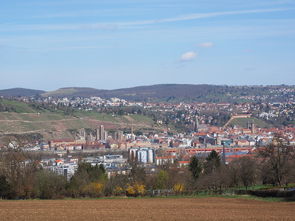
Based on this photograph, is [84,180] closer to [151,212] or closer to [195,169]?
[195,169]

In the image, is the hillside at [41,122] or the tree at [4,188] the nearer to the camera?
the tree at [4,188]

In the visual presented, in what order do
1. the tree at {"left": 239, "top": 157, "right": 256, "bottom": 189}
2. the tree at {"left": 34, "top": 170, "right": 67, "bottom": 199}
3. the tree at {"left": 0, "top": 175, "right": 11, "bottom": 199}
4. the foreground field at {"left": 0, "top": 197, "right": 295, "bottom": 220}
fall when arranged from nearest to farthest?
the foreground field at {"left": 0, "top": 197, "right": 295, "bottom": 220}, the tree at {"left": 34, "top": 170, "right": 67, "bottom": 199}, the tree at {"left": 0, "top": 175, "right": 11, "bottom": 199}, the tree at {"left": 239, "top": 157, "right": 256, "bottom": 189}

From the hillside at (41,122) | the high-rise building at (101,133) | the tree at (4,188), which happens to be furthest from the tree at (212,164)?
the high-rise building at (101,133)

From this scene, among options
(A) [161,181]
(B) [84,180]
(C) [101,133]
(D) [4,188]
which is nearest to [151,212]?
(D) [4,188]

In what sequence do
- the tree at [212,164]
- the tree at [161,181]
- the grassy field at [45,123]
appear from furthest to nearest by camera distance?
1. the grassy field at [45,123]
2. the tree at [212,164]
3. the tree at [161,181]

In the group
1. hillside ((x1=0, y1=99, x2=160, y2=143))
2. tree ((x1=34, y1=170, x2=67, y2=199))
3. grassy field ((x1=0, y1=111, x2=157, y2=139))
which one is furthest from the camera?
hillside ((x1=0, y1=99, x2=160, y2=143))

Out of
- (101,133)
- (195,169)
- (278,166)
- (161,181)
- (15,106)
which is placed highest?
(15,106)

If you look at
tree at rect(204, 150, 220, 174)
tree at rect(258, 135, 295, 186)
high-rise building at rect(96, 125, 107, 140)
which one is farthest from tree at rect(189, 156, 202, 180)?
high-rise building at rect(96, 125, 107, 140)

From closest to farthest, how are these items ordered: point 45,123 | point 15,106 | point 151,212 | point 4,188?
1. point 151,212
2. point 4,188
3. point 45,123
4. point 15,106

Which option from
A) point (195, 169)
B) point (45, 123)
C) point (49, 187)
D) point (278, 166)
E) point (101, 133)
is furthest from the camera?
point (101, 133)

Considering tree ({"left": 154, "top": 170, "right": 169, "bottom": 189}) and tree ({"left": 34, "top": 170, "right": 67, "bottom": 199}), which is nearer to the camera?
tree ({"left": 34, "top": 170, "right": 67, "bottom": 199})

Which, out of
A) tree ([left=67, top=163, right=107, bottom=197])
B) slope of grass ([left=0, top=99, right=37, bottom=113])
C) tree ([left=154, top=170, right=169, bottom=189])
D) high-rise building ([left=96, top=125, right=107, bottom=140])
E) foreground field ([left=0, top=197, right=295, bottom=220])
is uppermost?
slope of grass ([left=0, top=99, right=37, bottom=113])

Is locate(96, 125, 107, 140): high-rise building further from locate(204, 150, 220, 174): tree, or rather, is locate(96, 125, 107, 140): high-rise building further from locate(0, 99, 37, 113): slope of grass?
locate(204, 150, 220, 174): tree

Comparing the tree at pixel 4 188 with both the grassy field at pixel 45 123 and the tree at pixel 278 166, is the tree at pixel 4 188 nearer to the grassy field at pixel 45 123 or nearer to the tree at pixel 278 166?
the tree at pixel 278 166
